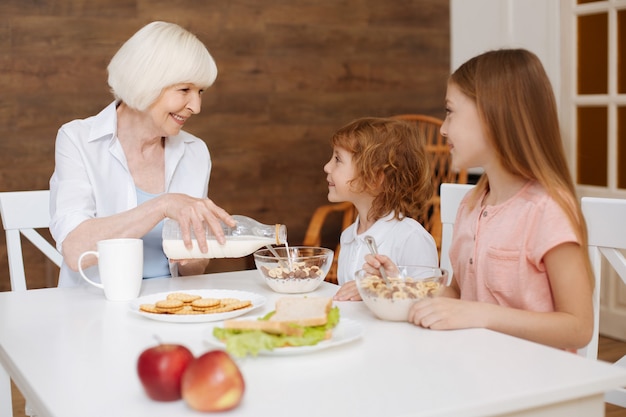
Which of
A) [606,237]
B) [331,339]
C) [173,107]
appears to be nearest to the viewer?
[331,339]

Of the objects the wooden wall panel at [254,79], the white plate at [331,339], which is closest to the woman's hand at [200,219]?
the white plate at [331,339]

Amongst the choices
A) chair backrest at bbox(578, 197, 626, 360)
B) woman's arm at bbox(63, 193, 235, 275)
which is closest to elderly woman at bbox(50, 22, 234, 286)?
woman's arm at bbox(63, 193, 235, 275)

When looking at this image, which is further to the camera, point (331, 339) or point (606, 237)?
point (606, 237)

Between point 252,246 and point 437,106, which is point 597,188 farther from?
point 252,246

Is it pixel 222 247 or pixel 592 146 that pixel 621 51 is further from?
pixel 222 247

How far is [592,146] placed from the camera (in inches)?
146

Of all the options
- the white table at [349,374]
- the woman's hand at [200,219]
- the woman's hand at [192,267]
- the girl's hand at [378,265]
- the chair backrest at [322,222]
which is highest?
the woman's hand at [200,219]

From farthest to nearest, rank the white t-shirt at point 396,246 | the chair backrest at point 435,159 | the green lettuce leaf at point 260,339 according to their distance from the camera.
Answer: the chair backrest at point 435,159
the white t-shirt at point 396,246
the green lettuce leaf at point 260,339

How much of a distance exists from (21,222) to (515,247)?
48.4 inches

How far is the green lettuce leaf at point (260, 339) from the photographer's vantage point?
1.10m

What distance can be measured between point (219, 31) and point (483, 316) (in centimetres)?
268

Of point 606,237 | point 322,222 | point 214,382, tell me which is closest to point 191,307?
point 214,382

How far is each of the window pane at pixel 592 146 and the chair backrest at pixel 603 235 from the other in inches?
84.5

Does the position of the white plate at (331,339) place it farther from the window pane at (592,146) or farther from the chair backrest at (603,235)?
the window pane at (592,146)
